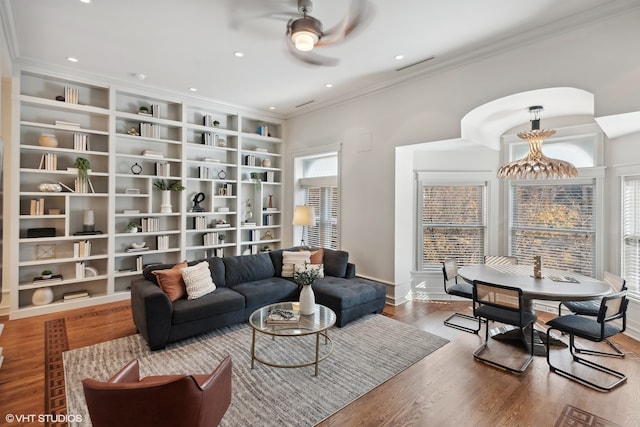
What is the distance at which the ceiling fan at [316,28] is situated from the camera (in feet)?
9.46

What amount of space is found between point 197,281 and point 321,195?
3229 millimetres

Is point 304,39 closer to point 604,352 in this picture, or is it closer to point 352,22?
point 352,22

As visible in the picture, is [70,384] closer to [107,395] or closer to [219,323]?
[219,323]

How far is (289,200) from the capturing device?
22.3ft

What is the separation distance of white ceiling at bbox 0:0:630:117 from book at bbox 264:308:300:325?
9.72ft

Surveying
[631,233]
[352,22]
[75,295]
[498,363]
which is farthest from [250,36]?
[631,233]

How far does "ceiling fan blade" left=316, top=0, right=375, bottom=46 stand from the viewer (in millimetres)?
2978

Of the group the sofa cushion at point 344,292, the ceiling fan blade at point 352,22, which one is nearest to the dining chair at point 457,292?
the sofa cushion at point 344,292

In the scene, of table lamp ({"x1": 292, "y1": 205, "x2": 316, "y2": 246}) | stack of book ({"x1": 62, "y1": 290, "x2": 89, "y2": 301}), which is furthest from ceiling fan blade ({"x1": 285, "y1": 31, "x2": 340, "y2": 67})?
stack of book ({"x1": 62, "y1": 290, "x2": 89, "y2": 301})

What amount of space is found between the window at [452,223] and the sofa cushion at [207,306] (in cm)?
309

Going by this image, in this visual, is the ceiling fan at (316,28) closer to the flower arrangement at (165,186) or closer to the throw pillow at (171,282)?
the throw pillow at (171,282)

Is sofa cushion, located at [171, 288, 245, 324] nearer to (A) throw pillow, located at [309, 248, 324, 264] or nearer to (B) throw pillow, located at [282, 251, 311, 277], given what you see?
(B) throw pillow, located at [282, 251, 311, 277]

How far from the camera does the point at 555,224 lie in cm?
449

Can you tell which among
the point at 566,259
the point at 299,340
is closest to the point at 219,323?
the point at 299,340
